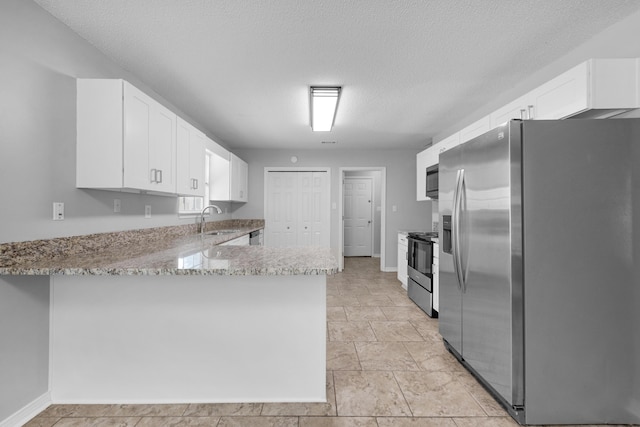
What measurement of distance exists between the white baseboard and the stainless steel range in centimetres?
328

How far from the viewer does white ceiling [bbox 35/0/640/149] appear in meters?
1.84

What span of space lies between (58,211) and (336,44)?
221 centimetres

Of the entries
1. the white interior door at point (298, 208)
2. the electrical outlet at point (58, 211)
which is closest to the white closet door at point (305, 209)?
the white interior door at point (298, 208)

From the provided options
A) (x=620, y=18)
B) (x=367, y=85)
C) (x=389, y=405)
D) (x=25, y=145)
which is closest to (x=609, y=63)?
(x=620, y=18)

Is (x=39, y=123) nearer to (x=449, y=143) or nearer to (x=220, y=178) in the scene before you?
(x=220, y=178)

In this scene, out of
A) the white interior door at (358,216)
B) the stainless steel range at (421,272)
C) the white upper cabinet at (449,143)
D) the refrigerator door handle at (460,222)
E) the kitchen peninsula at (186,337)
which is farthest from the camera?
the white interior door at (358,216)

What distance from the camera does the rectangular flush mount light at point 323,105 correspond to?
9.82 feet

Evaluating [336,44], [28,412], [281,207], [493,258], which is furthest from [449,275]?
[281,207]

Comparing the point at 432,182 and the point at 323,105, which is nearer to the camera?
the point at 323,105

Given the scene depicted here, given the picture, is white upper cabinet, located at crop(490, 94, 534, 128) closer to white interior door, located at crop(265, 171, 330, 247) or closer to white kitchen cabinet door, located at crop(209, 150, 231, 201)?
white kitchen cabinet door, located at crop(209, 150, 231, 201)

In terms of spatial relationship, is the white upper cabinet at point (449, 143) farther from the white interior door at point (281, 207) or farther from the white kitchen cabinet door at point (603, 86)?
the white interior door at point (281, 207)

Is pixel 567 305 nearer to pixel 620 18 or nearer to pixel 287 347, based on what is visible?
pixel 287 347

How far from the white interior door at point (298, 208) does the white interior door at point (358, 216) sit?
2186mm

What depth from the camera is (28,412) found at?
65.4 inches
